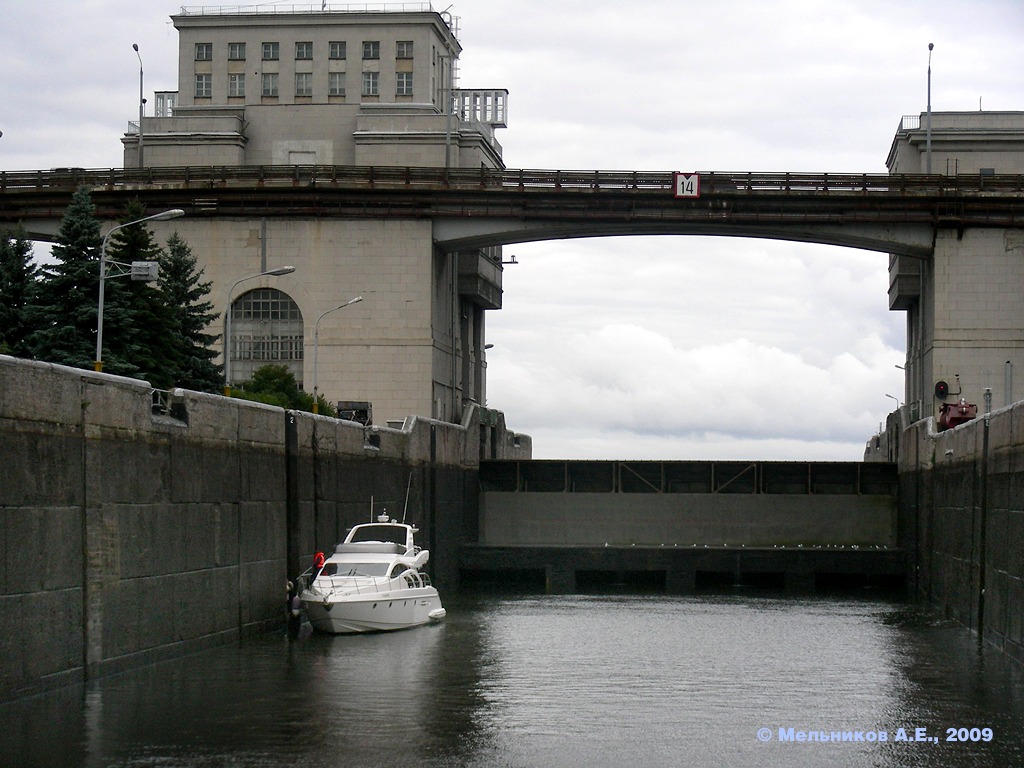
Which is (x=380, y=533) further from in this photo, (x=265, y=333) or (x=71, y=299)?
(x=265, y=333)

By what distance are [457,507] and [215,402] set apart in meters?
32.4

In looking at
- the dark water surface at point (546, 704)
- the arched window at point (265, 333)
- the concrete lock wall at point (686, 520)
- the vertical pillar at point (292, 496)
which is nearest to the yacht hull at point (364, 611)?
the dark water surface at point (546, 704)

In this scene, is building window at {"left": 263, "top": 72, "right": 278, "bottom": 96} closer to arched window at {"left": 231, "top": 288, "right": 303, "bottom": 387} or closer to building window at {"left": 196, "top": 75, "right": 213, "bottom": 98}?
building window at {"left": 196, "top": 75, "right": 213, "bottom": 98}

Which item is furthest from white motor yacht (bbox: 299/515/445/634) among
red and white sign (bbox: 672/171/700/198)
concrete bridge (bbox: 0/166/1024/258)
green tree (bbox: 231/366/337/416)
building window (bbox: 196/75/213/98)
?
building window (bbox: 196/75/213/98)

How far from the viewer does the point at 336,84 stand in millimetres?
95750

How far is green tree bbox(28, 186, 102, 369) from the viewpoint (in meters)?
48.6

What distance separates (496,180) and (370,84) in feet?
94.8

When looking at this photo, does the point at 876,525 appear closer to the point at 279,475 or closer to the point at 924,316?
the point at 924,316

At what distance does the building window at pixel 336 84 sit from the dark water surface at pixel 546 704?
55.3 metres

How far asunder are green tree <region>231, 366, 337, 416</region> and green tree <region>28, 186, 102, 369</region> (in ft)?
40.4

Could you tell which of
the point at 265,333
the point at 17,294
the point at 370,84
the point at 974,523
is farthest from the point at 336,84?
the point at 974,523

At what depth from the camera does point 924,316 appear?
70250 mm

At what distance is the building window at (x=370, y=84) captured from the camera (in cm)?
9581

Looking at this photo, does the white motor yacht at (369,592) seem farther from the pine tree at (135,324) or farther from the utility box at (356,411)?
the utility box at (356,411)
